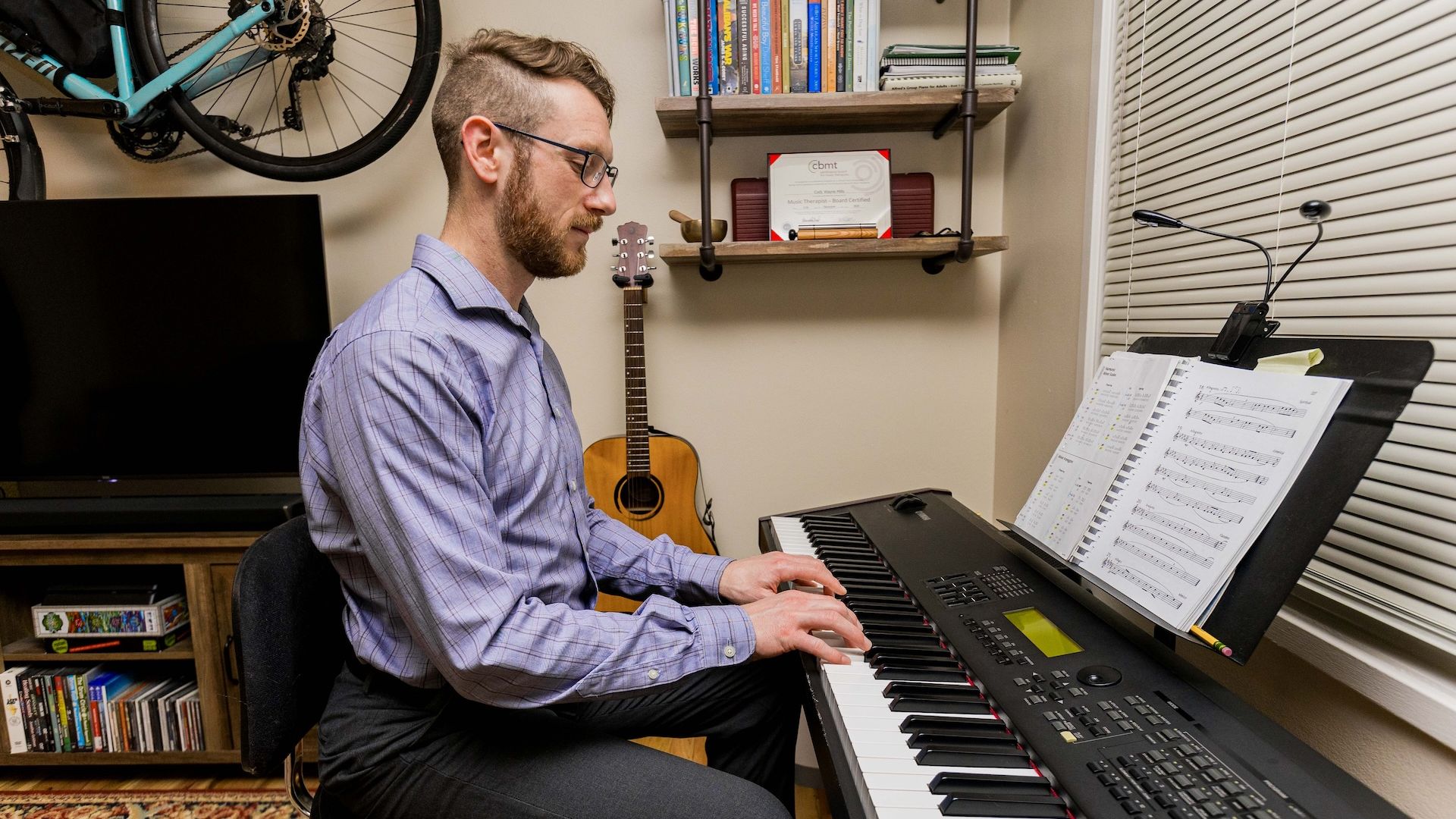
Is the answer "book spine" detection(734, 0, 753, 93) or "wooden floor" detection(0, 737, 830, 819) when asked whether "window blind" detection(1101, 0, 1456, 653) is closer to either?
"book spine" detection(734, 0, 753, 93)

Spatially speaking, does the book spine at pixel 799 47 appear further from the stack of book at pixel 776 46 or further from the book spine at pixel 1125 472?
the book spine at pixel 1125 472

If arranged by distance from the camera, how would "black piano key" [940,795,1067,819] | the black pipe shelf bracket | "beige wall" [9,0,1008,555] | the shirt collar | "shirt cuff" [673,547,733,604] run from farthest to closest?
"beige wall" [9,0,1008,555]
the black pipe shelf bracket
"shirt cuff" [673,547,733,604]
the shirt collar
"black piano key" [940,795,1067,819]

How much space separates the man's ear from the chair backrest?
571 millimetres

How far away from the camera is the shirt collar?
93cm

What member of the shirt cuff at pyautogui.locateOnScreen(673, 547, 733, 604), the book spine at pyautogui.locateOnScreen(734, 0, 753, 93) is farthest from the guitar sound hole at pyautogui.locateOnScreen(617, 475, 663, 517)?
the book spine at pyautogui.locateOnScreen(734, 0, 753, 93)

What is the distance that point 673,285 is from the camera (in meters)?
1.96

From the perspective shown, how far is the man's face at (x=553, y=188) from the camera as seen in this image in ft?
3.30

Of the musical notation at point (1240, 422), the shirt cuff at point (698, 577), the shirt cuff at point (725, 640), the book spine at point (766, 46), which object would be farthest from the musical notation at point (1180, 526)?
the book spine at point (766, 46)

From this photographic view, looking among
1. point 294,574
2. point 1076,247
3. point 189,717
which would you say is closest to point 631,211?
point 1076,247

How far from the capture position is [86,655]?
1779 mm

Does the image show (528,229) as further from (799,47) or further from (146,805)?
(146,805)

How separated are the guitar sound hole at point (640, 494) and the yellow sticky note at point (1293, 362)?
4.49 ft

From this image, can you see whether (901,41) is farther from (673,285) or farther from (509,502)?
(509,502)

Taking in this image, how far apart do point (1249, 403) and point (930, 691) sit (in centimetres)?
46
